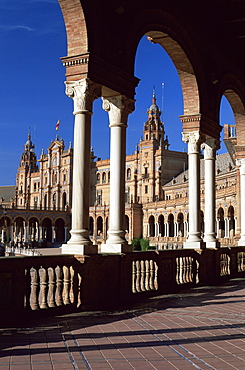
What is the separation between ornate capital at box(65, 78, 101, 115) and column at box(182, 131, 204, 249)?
4194 mm

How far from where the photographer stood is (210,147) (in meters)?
11.9

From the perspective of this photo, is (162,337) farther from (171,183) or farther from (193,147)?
(171,183)

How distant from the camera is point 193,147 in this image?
1093 centimetres

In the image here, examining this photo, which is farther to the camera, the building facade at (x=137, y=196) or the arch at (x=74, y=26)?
the building facade at (x=137, y=196)

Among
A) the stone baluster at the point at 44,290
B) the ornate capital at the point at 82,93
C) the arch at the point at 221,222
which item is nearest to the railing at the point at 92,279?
the stone baluster at the point at 44,290

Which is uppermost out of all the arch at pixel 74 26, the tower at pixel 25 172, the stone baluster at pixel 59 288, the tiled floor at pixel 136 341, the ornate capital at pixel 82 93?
the tower at pixel 25 172

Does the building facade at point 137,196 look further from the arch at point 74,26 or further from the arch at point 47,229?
the arch at point 74,26

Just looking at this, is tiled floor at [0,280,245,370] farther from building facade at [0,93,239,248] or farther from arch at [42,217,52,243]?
arch at [42,217,52,243]

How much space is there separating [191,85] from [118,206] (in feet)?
14.7

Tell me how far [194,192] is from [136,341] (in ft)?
20.7

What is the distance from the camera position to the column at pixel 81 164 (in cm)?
700

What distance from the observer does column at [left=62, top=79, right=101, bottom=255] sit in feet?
23.0

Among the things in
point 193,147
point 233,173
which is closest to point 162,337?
point 193,147

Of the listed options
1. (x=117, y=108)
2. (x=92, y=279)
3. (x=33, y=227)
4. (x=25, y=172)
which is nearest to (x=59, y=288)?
(x=92, y=279)
